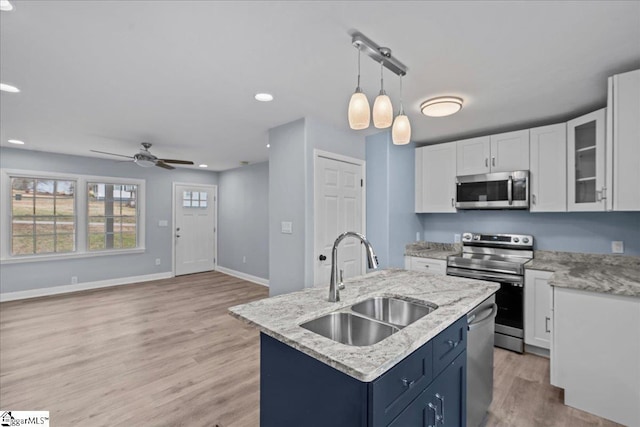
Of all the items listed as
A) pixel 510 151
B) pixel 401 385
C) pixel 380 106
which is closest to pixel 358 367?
pixel 401 385

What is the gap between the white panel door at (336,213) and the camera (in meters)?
3.16

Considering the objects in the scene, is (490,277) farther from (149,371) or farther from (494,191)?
(149,371)

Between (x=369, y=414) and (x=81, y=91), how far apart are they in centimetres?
318

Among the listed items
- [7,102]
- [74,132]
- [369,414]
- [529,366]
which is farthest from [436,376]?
[74,132]

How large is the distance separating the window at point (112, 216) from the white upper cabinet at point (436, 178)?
5.49 metres

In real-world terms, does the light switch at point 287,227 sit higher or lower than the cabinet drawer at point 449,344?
higher

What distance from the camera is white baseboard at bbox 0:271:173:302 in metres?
4.66

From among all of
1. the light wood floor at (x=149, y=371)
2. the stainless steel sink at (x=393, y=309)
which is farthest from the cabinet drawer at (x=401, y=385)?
the light wood floor at (x=149, y=371)

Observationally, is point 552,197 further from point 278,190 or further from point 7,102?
point 7,102

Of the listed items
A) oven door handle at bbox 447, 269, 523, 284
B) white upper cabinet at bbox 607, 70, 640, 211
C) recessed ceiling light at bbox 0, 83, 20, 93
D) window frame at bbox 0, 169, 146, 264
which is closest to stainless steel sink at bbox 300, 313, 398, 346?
white upper cabinet at bbox 607, 70, 640, 211

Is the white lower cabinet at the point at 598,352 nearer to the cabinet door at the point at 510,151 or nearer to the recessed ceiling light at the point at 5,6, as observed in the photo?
the cabinet door at the point at 510,151

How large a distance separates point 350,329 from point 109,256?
228 inches

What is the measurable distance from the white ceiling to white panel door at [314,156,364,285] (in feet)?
1.88

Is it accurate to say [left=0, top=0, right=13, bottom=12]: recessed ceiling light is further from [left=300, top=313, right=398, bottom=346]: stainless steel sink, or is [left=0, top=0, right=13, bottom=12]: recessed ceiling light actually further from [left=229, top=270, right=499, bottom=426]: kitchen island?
[left=300, top=313, right=398, bottom=346]: stainless steel sink
